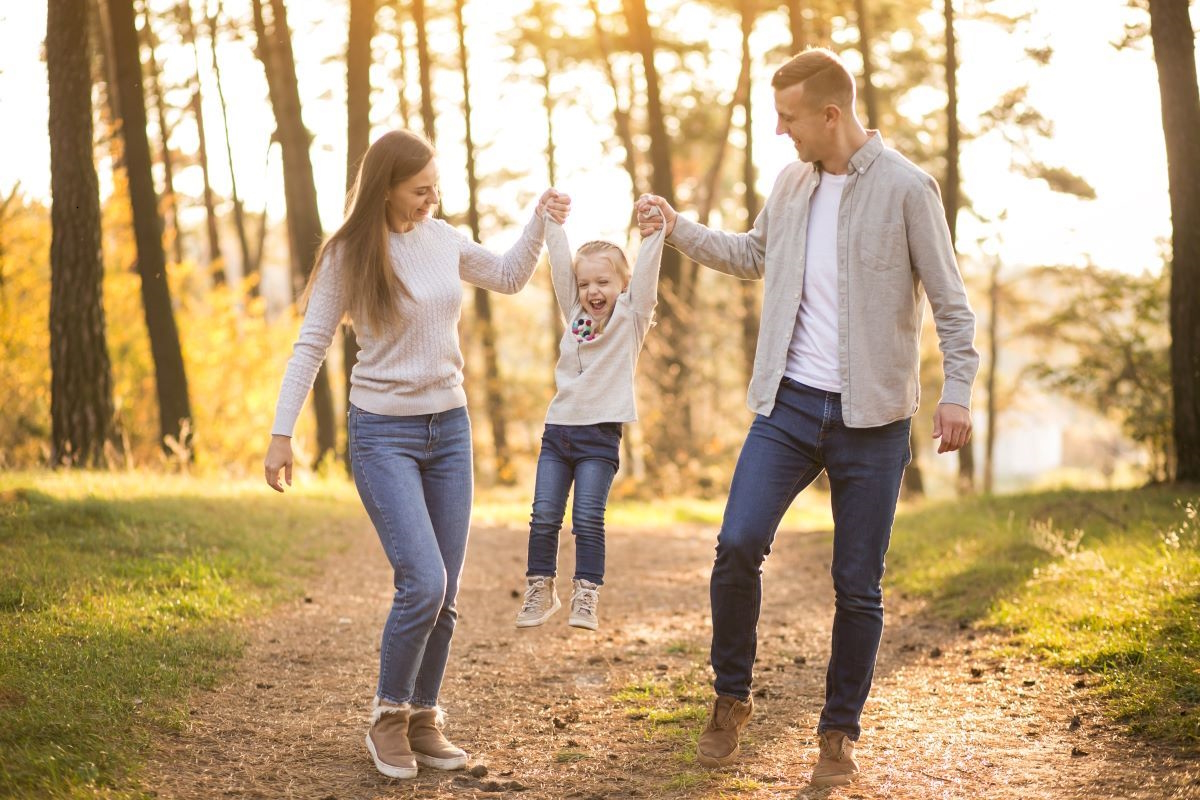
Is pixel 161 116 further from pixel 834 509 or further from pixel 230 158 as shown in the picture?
pixel 834 509

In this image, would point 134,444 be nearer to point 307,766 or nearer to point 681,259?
point 681,259

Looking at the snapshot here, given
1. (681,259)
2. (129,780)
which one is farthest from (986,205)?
(129,780)

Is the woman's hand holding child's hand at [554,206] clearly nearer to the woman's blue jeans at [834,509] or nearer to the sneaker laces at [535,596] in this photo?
the woman's blue jeans at [834,509]

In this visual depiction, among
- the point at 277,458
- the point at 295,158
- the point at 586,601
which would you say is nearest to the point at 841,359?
the point at 586,601

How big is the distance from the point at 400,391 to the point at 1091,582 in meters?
4.93

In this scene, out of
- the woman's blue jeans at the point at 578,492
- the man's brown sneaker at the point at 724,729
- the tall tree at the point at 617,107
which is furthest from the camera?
the tall tree at the point at 617,107

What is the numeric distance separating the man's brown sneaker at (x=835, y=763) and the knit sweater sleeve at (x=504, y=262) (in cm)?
224

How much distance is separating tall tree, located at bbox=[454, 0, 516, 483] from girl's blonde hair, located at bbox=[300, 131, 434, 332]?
64.3 feet

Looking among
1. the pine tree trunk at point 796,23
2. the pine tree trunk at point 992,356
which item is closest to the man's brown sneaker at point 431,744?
the pine tree trunk at point 796,23

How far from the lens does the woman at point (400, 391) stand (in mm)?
4656

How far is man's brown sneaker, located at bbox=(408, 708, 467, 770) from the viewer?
199 inches

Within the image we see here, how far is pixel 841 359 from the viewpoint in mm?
4570

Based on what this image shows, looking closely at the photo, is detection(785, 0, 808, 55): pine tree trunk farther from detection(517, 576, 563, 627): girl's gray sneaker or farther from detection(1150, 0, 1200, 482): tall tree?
detection(517, 576, 563, 627): girl's gray sneaker

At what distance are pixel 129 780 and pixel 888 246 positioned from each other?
3.45m
